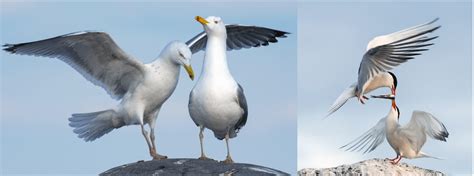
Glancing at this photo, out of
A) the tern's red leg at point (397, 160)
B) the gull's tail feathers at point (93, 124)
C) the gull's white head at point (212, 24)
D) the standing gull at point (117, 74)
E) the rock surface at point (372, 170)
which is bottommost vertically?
the rock surface at point (372, 170)

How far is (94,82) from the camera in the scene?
1123 centimetres

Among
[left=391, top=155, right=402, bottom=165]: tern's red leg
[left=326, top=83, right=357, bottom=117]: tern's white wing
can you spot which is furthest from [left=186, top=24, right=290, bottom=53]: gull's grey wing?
[left=391, top=155, right=402, bottom=165]: tern's red leg

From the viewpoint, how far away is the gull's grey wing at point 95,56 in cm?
1076

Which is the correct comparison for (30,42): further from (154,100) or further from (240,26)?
(240,26)

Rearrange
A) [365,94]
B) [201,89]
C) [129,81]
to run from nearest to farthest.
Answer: [201,89]
[129,81]
[365,94]

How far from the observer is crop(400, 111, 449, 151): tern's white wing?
11672mm

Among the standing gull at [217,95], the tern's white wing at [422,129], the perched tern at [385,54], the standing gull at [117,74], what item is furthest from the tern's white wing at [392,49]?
the standing gull at [117,74]

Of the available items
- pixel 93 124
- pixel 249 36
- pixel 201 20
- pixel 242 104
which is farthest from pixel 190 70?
pixel 249 36

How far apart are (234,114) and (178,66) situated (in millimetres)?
855

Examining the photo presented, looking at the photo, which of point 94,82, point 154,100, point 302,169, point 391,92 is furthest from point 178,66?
point 391,92

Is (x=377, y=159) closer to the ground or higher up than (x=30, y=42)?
closer to the ground

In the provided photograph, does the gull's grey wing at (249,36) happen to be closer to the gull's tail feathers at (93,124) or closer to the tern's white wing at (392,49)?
the tern's white wing at (392,49)

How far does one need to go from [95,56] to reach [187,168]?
1944 millimetres

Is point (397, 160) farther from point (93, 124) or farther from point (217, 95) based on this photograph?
point (93, 124)
